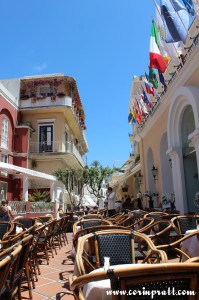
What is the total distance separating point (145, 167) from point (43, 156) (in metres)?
11.7

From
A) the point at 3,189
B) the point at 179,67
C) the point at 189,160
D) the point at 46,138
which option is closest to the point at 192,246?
the point at 189,160

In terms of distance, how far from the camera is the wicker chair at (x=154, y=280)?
1.43 metres

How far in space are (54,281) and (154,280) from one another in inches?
159

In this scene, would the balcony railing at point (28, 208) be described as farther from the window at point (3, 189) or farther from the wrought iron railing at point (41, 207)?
the window at point (3, 189)

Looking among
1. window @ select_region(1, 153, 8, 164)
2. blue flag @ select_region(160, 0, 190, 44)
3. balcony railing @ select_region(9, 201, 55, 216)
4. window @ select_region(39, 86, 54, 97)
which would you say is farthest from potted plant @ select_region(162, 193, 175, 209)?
window @ select_region(39, 86, 54, 97)

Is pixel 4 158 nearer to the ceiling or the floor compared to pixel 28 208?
nearer to the ceiling

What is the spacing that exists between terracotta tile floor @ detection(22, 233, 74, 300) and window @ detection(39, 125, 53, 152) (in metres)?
19.5

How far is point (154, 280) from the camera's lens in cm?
147

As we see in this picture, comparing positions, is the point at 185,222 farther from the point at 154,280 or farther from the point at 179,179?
the point at 179,179

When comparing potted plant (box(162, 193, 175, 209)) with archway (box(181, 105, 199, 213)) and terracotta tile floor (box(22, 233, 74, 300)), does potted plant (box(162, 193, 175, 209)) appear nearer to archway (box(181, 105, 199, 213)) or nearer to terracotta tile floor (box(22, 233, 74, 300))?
archway (box(181, 105, 199, 213))

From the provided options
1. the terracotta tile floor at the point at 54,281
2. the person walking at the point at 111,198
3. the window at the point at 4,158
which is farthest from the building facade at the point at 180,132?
the window at the point at 4,158

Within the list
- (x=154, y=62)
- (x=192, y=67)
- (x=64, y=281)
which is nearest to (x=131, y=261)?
(x=64, y=281)

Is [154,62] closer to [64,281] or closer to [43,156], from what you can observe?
[64,281]

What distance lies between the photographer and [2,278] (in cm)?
223
